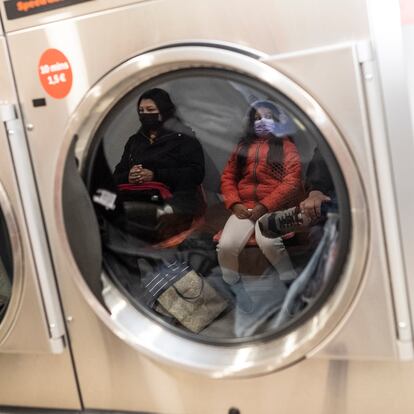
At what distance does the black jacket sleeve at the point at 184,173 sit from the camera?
1.25 metres

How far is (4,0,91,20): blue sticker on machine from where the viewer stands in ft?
3.49

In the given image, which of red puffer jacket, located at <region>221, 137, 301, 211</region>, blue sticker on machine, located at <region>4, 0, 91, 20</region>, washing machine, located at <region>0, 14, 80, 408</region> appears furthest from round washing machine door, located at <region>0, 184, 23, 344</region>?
red puffer jacket, located at <region>221, 137, 301, 211</region>

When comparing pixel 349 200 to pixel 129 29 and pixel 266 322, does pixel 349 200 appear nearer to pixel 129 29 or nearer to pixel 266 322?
pixel 266 322

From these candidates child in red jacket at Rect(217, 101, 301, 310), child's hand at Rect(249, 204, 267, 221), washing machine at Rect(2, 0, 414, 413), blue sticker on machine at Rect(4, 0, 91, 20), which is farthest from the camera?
child's hand at Rect(249, 204, 267, 221)

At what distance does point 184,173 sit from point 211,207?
0.11 metres

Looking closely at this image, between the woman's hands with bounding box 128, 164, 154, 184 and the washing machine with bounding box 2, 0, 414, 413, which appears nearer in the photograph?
the washing machine with bounding box 2, 0, 414, 413

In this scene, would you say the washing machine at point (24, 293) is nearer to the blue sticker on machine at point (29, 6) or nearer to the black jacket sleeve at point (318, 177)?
the blue sticker on machine at point (29, 6)

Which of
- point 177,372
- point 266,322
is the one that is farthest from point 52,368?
point 266,322

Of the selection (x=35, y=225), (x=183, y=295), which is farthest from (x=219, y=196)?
(x=35, y=225)

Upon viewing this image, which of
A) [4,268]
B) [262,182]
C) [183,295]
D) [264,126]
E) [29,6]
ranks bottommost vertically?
[183,295]

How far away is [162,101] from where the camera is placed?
1.18 meters

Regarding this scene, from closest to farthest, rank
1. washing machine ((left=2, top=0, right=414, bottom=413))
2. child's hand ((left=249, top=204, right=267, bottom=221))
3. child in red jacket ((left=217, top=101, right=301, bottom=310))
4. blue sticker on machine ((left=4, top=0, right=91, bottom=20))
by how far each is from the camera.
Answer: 1. washing machine ((left=2, top=0, right=414, bottom=413))
2. blue sticker on machine ((left=4, top=0, right=91, bottom=20))
3. child in red jacket ((left=217, top=101, right=301, bottom=310))
4. child's hand ((left=249, top=204, right=267, bottom=221))

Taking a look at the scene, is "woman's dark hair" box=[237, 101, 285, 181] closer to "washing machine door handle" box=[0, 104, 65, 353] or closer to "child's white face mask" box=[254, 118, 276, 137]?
"child's white face mask" box=[254, 118, 276, 137]

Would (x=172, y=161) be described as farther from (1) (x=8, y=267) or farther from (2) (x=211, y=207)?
(1) (x=8, y=267)
